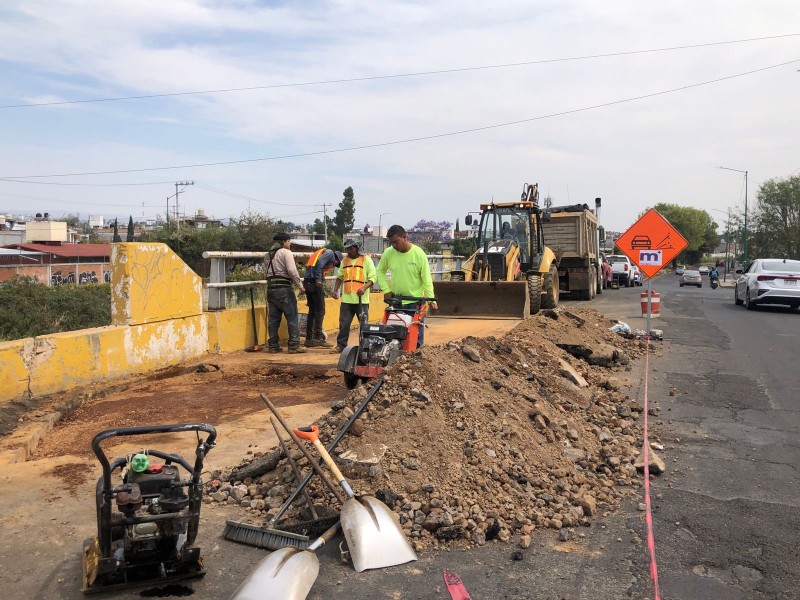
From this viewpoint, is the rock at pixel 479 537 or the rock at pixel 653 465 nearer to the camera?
the rock at pixel 479 537

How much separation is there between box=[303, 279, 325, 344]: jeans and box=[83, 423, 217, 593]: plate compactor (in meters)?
7.73

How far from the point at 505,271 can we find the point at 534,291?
43.9 inches

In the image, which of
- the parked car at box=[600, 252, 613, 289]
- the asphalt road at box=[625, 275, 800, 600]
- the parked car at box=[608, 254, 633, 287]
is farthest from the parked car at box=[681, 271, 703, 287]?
the asphalt road at box=[625, 275, 800, 600]

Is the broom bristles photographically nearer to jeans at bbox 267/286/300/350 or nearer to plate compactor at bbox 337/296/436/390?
plate compactor at bbox 337/296/436/390

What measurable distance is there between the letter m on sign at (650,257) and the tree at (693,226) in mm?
93231

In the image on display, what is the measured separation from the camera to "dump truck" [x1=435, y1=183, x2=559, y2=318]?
16.2 meters

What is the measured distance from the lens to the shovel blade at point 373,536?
13.3 feet

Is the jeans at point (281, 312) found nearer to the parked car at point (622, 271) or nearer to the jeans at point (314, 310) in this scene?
the jeans at point (314, 310)

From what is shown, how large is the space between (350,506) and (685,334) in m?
12.0

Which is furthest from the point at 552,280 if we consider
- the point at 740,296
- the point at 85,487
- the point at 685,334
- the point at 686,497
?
the point at 85,487

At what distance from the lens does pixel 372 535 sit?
4.14m

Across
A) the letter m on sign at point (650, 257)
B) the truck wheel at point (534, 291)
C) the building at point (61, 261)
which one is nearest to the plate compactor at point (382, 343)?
the letter m on sign at point (650, 257)

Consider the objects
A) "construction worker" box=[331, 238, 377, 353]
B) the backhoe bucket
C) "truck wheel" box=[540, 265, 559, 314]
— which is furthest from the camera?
"truck wheel" box=[540, 265, 559, 314]

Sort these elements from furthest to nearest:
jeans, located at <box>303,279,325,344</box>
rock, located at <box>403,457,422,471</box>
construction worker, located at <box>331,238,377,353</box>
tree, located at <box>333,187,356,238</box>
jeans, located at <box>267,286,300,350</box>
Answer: tree, located at <box>333,187,356,238</box> < jeans, located at <box>303,279,325,344</box> < jeans, located at <box>267,286,300,350</box> < construction worker, located at <box>331,238,377,353</box> < rock, located at <box>403,457,422,471</box>
